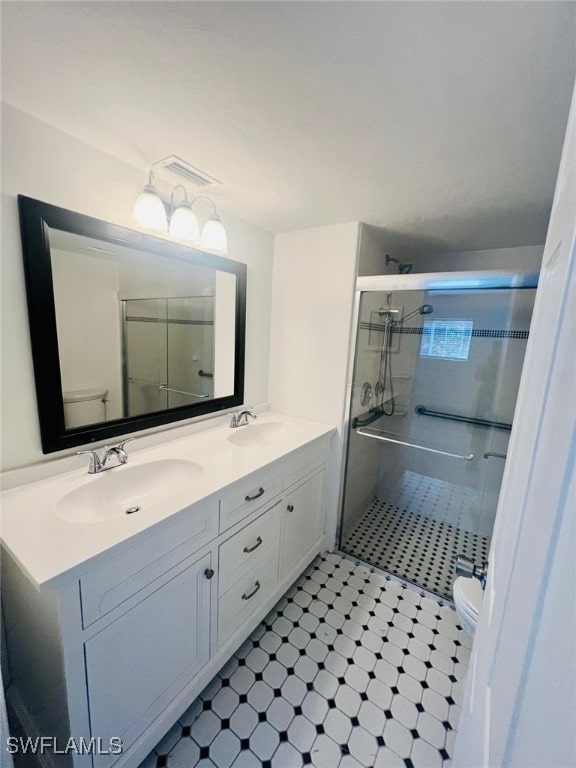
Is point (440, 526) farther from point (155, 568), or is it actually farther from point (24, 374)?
point (24, 374)

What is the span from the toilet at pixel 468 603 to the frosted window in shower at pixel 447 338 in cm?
162

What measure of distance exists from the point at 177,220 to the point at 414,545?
2514mm

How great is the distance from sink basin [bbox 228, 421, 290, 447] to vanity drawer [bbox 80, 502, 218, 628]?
660mm

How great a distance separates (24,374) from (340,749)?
1738 mm

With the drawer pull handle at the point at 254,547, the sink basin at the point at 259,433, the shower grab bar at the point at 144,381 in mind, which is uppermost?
the shower grab bar at the point at 144,381

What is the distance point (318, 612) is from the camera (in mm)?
1642

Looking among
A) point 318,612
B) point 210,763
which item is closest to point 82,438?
point 210,763

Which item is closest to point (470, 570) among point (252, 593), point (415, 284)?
point (252, 593)

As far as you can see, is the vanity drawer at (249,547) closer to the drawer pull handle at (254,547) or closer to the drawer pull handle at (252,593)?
the drawer pull handle at (254,547)

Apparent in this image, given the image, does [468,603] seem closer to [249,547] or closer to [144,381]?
[249,547]

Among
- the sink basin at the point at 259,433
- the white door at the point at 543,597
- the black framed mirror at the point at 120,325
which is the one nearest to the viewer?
the white door at the point at 543,597

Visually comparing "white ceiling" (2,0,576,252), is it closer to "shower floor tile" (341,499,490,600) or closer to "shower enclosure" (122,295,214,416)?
"shower enclosure" (122,295,214,416)

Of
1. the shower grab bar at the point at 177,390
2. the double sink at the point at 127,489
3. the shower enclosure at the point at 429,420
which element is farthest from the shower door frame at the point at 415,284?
the double sink at the point at 127,489

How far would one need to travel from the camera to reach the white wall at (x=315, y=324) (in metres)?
1.89
